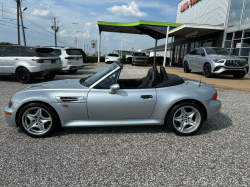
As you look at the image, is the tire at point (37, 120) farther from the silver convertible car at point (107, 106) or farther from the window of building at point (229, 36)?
the window of building at point (229, 36)

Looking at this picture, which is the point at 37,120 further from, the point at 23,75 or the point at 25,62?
the point at 23,75

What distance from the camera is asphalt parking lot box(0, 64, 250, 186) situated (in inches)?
92.9

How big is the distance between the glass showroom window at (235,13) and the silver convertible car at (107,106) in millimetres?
14301

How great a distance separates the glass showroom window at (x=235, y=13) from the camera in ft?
47.8

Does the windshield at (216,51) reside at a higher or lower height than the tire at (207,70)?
higher

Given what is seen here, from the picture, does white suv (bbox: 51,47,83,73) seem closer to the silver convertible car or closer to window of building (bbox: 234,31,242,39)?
the silver convertible car

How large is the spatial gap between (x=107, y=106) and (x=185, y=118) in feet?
4.70

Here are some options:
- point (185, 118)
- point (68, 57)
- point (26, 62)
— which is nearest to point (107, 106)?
point (185, 118)

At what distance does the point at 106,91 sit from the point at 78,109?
56 centimetres

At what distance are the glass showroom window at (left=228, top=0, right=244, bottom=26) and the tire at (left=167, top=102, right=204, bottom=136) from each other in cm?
1441

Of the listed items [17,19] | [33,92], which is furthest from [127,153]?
[17,19]

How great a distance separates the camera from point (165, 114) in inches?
136

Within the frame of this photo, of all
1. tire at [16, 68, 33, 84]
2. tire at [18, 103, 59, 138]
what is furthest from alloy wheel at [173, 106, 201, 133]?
tire at [16, 68, 33, 84]

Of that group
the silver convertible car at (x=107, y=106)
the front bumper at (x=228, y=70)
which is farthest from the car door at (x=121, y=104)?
the front bumper at (x=228, y=70)
